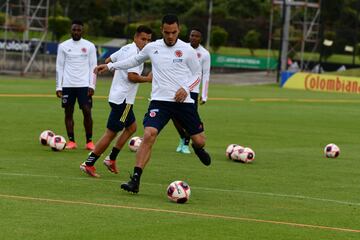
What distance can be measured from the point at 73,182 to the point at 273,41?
60471 millimetres

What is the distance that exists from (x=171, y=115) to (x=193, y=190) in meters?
1.18

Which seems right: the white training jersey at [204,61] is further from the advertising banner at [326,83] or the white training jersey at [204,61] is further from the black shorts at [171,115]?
the advertising banner at [326,83]

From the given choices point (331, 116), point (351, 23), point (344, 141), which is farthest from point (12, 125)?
point (351, 23)

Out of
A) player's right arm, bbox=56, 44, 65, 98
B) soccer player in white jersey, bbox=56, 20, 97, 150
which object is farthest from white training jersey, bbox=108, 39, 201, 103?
player's right arm, bbox=56, 44, 65, 98

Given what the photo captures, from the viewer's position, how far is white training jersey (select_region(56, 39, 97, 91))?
64.2 ft

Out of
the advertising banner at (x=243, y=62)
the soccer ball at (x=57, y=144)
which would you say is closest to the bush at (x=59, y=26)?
the advertising banner at (x=243, y=62)

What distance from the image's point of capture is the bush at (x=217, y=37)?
69.4 metres

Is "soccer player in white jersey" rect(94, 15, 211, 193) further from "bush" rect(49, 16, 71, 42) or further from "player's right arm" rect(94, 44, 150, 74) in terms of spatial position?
"bush" rect(49, 16, 71, 42)

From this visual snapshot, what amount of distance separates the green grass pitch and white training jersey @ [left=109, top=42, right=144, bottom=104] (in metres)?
1.28

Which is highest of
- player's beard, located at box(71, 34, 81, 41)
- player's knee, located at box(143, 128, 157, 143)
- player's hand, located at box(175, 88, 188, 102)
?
player's beard, located at box(71, 34, 81, 41)

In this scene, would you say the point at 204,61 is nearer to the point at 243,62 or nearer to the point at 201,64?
the point at 201,64

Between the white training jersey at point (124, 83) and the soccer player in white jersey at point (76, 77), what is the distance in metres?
3.53

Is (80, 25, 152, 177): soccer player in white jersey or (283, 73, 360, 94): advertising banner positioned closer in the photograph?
(80, 25, 152, 177): soccer player in white jersey

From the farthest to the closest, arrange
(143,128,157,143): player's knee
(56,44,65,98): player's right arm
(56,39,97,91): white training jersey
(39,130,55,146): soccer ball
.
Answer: (56,44,65,98): player's right arm, (56,39,97,91): white training jersey, (39,130,55,146): soccer ball, (143,128,157,143): player's knee
